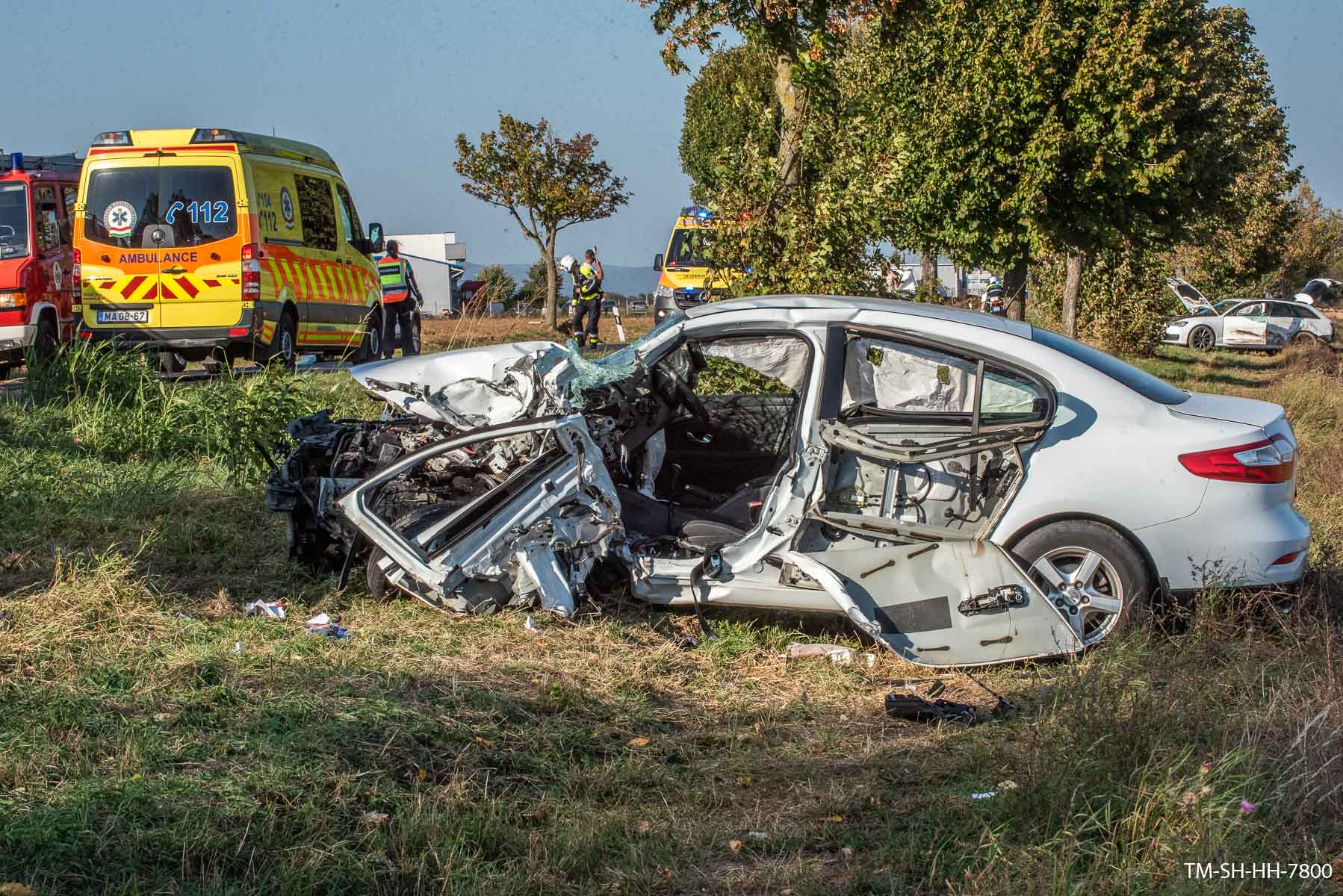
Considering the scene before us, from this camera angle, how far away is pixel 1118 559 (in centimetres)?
533

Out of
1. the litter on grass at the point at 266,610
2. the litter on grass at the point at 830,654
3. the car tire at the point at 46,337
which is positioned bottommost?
the litter on grass at the point at 830,654

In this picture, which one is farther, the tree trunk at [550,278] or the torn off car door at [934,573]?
the tree trunk at [550,278]

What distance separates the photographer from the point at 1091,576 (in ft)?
17.6

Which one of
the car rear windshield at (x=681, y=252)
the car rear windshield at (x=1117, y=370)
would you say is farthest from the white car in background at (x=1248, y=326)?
the car rear windshield at (x=1117, y=370)

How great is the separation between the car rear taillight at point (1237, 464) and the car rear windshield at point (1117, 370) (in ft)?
1.13

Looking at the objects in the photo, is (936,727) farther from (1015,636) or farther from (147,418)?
(147,418)

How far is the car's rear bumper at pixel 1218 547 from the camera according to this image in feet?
17.3

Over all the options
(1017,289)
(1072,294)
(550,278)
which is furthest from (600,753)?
(550,278)

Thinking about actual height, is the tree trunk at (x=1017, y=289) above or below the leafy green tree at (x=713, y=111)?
below

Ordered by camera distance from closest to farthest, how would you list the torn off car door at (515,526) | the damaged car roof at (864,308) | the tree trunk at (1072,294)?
1. the torn off car door at (515,526)
2. the damaged car roof at (864,308)
3. the tree trunk at (1072,294)

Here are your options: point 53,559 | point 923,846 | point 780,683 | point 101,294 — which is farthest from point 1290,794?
point 101,294

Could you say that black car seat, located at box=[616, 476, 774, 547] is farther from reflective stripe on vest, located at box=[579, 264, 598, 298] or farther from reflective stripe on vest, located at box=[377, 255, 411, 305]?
reflective stripe on vest, located at box=[579, 264, 598, 298]

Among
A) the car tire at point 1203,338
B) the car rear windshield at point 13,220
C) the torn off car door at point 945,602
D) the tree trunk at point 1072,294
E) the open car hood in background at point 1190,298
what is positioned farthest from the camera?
the open car hood in background at point 1190,298

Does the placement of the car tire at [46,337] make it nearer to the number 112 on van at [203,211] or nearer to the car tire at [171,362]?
the car tire at [171,362]
